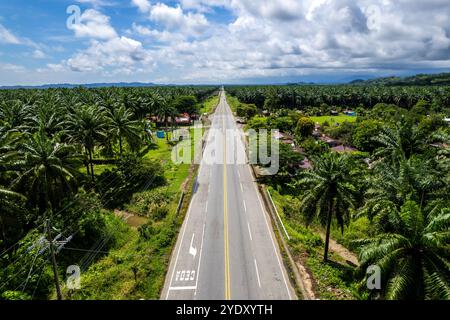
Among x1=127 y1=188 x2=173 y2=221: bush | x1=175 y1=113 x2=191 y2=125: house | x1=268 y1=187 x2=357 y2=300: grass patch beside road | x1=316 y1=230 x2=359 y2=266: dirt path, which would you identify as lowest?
x1=316 y1=230 x2=359 y2=266: dirt path

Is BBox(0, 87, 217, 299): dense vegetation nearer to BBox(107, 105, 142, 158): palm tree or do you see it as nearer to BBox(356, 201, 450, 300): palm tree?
BBox(107, 105, 142, 158): palm tree

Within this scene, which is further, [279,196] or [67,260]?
[279,196]

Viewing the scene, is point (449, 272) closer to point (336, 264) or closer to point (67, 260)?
point (336, 264)

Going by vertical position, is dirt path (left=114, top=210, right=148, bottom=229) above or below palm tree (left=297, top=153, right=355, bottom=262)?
below

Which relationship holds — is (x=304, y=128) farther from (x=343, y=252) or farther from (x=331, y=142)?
(x=343, y=252)

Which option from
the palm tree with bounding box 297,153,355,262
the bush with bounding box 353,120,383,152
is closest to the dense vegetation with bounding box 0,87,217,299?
the palm tree with bounding box 297,153,355,262

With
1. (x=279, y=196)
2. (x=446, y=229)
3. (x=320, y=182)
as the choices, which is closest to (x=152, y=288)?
(x=320, y=182)
